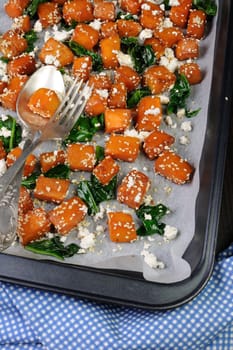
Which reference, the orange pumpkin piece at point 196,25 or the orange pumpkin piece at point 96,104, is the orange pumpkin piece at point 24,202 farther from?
the orange pumpkin piece at point 196,25

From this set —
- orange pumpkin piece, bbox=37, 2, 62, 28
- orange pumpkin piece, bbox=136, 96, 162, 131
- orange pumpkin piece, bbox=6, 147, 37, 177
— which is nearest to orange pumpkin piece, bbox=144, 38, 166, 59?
orange pumpkin piece, bbox=136, 96, 162, 131

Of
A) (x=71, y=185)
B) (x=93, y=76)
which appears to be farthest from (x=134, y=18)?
(x=71, y=185)

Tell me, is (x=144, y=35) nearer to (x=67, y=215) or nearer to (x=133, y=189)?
(x=133, y=189)

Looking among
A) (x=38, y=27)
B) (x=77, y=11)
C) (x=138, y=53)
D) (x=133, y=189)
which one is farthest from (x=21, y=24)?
(x=133, y=189)

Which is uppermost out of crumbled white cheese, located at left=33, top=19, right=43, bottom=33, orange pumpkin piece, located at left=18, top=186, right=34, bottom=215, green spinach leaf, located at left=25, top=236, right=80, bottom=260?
crumbled white cheese, located at left=33, top=19, right=43, bottom=33

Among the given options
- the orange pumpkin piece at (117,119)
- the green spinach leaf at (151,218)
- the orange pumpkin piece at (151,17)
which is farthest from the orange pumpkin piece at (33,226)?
the orange pumpkin piece at (151,17)

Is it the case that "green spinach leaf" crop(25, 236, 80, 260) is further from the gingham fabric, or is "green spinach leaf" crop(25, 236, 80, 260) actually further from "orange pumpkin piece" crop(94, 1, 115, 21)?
"orange pumpkin piece" crop(94, 1, 115, 21)

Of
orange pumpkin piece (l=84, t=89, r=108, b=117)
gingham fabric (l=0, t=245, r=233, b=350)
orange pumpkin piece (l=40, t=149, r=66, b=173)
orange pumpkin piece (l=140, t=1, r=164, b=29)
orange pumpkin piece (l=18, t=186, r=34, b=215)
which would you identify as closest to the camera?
gingham fabric (l=0, t=245, r=233, b=350)
